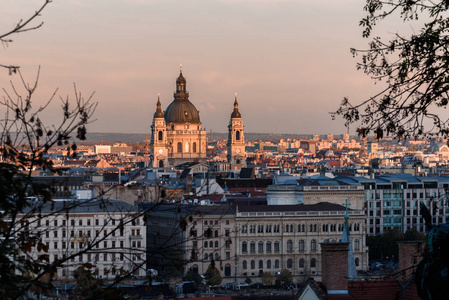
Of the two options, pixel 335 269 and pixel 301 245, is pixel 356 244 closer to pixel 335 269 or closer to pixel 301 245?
pixel 301 245

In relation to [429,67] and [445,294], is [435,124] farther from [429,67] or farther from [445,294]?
[445,294]

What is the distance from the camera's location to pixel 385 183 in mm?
118500

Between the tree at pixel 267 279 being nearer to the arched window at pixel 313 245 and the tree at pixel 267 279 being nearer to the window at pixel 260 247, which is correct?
the window at pixel 260 247

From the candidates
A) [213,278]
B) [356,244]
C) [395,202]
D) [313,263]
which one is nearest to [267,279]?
[213,278]

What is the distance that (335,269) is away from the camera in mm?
25016

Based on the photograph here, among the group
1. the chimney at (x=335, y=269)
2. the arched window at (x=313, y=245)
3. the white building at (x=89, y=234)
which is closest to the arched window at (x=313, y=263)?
the arched window at (x=313, y=245)

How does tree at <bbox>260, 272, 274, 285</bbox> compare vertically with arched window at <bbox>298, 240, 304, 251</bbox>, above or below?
below

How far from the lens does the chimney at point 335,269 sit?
24.5m

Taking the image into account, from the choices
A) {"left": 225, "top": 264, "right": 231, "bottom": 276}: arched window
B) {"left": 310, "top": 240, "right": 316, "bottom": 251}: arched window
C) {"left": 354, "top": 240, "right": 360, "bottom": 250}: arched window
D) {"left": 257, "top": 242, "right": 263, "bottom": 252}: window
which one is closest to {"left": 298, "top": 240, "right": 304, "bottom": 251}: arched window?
{"left": 310, "top": 240, "right": 316, "bottom": 251}: arched window

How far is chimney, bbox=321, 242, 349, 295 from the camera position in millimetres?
24547

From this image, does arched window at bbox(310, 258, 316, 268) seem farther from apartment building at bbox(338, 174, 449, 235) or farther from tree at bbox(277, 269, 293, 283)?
apartment building at bbox(338, 174, 449, 235)

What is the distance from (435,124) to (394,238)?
8252 cm

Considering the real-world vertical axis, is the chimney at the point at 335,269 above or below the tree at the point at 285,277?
above

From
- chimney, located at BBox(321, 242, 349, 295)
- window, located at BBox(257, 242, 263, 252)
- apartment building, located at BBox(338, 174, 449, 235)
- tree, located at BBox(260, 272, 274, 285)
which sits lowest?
tree, located at BBox(260, 272, 274, 285)
